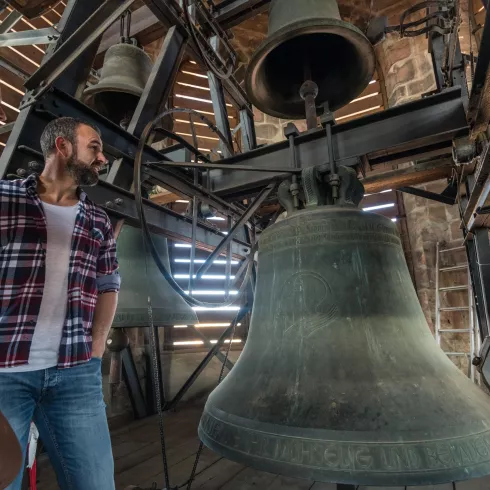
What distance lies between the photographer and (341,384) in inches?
35.4

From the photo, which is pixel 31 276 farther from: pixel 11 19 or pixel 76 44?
pixel 11 19

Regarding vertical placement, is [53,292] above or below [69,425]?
above

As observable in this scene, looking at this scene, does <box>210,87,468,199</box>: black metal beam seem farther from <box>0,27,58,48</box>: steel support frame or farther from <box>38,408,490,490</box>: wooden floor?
<box>38,408,490,490</box>: wooden floor

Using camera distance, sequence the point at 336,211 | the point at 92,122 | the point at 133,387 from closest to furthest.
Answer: the point at 336,211
the point at 92,122
the point at 133,387

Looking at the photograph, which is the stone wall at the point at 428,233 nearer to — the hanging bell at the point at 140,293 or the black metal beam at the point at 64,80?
the hanging bell at the point at 140,293

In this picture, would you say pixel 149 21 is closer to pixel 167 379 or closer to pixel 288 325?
pixel 288 325

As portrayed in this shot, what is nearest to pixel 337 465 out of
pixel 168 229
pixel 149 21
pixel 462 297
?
pixel 168 229

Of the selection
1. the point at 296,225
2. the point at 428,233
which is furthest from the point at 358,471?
the point at 428,233

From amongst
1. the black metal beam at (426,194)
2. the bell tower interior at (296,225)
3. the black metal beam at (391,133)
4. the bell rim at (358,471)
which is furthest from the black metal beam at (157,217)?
the black metal beam at (426,194)

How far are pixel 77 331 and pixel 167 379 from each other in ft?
12.0

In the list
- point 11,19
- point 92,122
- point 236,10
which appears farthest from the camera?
point 236,10

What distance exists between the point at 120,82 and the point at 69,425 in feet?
6.07

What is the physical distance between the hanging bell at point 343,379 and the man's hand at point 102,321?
0.42 metres

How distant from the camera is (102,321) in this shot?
1223 millimetres
